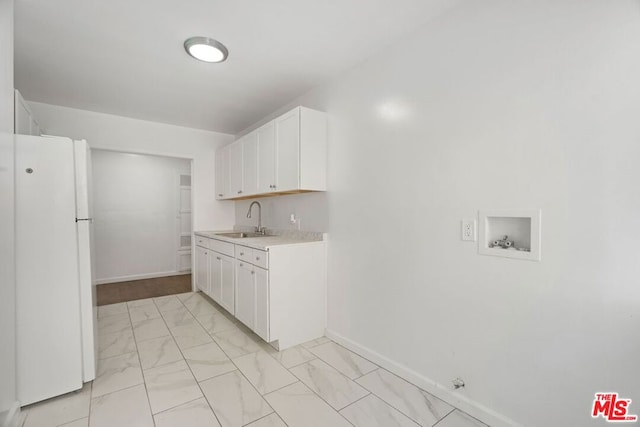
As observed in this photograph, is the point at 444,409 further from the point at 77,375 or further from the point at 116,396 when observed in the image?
the point at 77,375

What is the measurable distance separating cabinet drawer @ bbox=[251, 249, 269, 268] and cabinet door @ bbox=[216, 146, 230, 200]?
1.64m

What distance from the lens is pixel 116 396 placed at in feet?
6.00

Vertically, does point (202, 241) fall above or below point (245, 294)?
above

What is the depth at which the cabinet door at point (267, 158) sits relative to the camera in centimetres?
288

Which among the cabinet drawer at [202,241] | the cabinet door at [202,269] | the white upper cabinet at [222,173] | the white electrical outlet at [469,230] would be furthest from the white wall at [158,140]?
the white electrical outlet at [469,230]

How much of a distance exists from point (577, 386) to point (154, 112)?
4291mm

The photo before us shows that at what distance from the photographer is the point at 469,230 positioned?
5.46 feet

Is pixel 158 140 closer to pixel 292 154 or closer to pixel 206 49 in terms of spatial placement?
pixel 206 49

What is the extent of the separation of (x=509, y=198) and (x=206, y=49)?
7.26 ft

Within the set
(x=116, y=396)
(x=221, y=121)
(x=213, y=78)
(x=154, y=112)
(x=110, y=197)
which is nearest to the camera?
(x=116, y=396)

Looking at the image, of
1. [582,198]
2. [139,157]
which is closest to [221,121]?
[139,157]

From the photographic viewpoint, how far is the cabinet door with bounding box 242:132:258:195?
10.4 feet

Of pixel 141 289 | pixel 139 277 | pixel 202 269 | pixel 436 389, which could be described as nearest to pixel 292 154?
pixel 436 389

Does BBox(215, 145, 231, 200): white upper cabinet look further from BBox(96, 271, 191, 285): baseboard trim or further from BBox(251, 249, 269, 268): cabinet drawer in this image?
BBox(96, 271, 191, 285): baseboard trim
